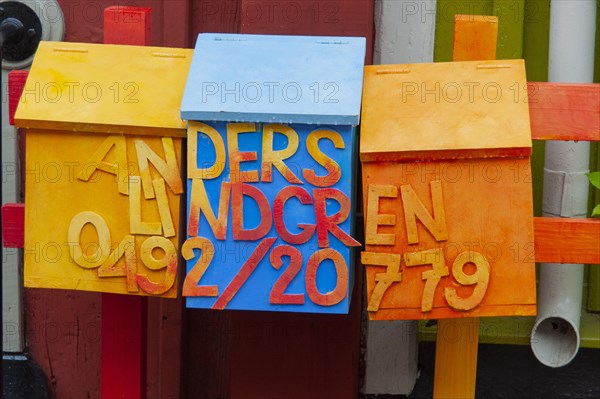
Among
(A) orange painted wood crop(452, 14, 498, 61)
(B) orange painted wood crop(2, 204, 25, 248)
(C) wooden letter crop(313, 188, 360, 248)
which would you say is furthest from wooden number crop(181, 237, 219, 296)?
(A) orange painted wood crop(452, 14, 498, 61)

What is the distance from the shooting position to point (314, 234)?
211 cm

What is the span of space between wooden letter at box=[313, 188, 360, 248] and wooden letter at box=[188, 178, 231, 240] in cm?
21

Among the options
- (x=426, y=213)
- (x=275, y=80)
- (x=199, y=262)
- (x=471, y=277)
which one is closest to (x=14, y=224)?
(x=199, y=262)

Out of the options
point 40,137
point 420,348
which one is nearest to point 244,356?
Result: point 420,348

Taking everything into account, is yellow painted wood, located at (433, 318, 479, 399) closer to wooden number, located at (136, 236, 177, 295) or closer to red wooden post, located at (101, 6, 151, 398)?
wooden number, located at (136, 236, 177, 295)

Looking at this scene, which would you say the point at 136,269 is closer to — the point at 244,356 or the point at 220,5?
the point at 244,356

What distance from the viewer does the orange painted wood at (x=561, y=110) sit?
216 centimetres

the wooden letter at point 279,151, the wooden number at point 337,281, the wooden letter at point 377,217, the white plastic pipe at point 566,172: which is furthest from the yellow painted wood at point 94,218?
the white plastic pipe at point 566,172

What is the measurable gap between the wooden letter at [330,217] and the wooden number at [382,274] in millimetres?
45

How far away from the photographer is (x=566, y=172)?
2.96 metres

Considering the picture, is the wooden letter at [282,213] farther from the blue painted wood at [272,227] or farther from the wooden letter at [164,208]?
the wooden letter at [164,208]

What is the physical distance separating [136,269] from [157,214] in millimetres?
140

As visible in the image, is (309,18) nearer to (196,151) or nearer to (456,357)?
(196,151)

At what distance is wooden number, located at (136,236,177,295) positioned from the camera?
2172 mm
